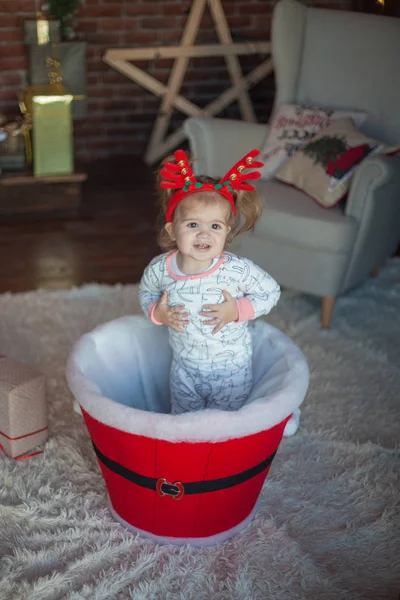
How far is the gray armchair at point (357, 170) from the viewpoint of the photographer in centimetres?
269

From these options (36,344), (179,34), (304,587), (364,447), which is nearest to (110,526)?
(304,587)

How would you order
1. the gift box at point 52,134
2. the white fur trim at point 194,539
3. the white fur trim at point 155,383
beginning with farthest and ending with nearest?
the gift box at point 52,134 < the white fur trim at point 194,539 < the white fur trim at point 155,383

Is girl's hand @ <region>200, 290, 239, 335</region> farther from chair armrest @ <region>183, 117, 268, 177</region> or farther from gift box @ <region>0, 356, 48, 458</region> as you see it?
chair armrest @ <region>183, 117, 268, 177</region>

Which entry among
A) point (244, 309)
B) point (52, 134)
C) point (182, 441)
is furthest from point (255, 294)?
point (52, 134)

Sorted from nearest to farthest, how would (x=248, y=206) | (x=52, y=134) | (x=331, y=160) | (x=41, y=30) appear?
(x=248, y=206) < (x=331, y=160) < (x=52, y=134) < (x=41, y=30)

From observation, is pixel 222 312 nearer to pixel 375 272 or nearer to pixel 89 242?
pixel 375 272

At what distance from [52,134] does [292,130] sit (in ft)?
4.23

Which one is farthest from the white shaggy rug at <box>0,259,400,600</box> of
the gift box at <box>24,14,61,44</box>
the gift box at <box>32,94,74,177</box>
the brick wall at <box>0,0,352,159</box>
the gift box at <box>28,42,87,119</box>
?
the brick wall at <box>0,0,352,159</box>

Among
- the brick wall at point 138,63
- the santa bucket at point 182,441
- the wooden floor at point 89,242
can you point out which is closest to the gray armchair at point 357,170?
the wooden floor at point 89,242

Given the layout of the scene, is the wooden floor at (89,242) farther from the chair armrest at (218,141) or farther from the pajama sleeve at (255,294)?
the pajama sleeve at (255,294)

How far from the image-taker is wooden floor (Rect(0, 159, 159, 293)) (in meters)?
3.15

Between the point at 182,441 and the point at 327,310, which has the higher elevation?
the point at 182,441

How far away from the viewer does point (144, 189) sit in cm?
426

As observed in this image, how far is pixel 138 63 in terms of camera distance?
15.0 feet
